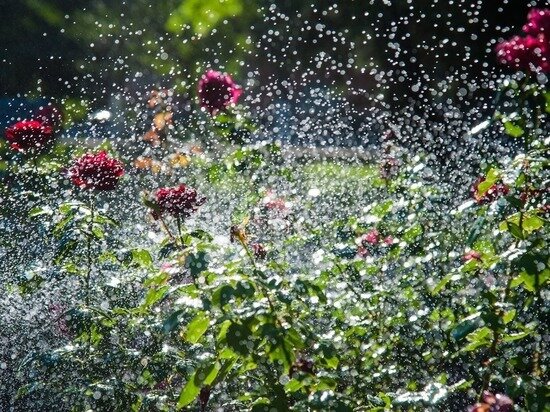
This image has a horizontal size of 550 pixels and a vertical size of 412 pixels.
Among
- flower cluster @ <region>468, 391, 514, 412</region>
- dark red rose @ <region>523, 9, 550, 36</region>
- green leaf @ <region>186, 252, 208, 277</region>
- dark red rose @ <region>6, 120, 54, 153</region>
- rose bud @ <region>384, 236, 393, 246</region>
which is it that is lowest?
flower cluster @ <region>468, 391, 514, 412</region>

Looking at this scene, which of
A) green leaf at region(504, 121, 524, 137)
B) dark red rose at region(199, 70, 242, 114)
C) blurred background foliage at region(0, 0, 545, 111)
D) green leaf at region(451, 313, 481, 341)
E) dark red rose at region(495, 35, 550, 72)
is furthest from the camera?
blurred background foliage at region(0, 0, 545, 111)

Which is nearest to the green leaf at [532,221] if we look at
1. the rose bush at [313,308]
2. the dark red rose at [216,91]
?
the rose bush at [313,308]

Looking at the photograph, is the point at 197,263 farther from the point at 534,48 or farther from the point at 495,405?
the point at 534,48

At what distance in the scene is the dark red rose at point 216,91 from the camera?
230 cm

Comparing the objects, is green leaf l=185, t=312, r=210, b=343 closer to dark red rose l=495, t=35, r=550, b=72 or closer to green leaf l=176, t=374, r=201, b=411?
green leaf l=176, t=374, r=201, b=411

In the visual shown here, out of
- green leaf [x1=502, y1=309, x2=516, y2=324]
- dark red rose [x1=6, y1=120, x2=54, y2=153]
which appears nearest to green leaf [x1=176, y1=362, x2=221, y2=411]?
green leaf [x1=502, y1=309, x2=516, y2=324]

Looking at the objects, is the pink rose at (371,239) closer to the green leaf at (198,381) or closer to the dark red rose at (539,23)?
the dark red rose at (539,23)

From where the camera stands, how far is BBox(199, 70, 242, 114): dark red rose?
2.30 m

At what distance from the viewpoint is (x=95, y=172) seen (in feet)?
5.92

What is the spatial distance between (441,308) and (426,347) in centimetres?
14

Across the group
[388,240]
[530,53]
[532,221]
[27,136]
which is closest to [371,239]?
[388,240]

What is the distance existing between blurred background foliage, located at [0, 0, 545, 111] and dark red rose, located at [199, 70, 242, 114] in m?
4.17

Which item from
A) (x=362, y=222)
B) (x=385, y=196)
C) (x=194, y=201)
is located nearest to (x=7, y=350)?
(x=194, y=201)

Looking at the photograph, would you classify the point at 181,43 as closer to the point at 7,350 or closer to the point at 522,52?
the point at 7,350
